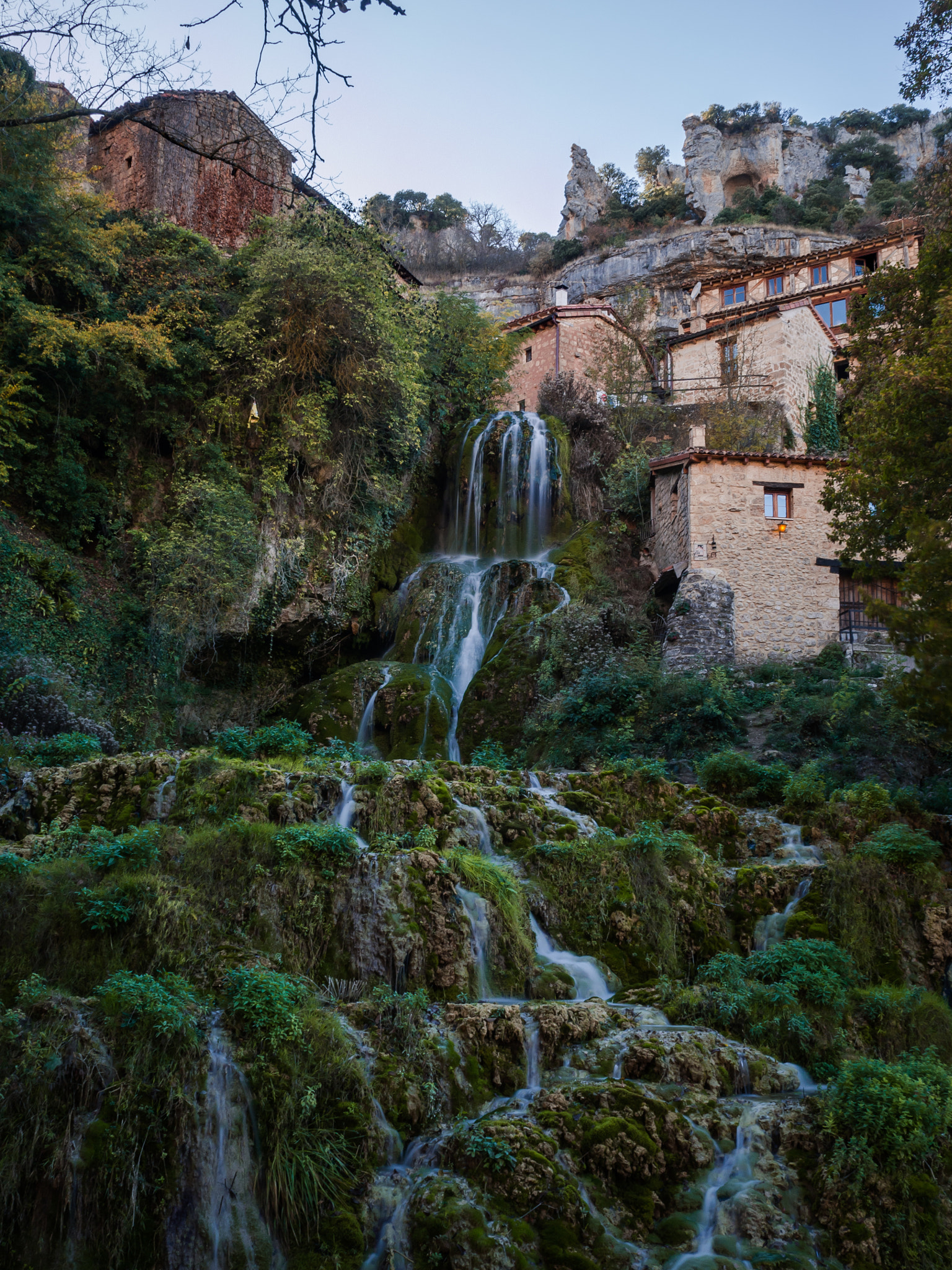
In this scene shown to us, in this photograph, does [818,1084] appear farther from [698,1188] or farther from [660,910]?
[660,910]

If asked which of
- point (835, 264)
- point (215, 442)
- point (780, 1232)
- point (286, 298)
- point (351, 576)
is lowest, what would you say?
point (780, 1232)

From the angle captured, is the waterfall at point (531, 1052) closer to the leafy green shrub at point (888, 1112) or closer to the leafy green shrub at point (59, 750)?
the leafy green shrub at point (888, 1112)

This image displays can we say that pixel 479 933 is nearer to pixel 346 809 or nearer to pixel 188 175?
pixel 346 809

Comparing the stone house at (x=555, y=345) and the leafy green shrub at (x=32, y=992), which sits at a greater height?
the stone house at (x=555, y=345)

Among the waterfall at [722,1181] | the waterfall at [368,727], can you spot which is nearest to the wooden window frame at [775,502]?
the waterfall at [368,727]

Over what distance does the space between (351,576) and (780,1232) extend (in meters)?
15.0

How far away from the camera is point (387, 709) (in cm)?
1717

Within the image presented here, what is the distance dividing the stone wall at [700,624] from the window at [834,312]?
1467 centimetres

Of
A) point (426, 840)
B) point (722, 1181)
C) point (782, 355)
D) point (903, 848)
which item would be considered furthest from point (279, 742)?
point (782, 355)

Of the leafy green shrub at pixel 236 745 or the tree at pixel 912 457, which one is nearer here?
the tree at pixel 912 457

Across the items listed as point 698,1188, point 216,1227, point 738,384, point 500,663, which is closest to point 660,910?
point 698,1188

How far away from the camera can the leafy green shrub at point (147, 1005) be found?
256 inches

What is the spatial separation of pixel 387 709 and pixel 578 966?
844 cm

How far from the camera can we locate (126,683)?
16281 millimetres
